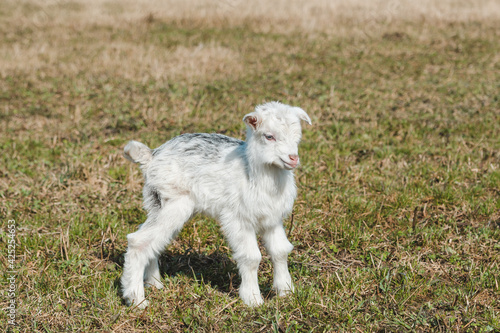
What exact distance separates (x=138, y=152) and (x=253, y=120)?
49.5 inches

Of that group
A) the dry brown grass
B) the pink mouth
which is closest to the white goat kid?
the pink mouth

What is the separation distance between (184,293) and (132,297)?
444 millimetres

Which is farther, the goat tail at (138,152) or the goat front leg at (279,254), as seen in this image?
the goat tail at (138,152)

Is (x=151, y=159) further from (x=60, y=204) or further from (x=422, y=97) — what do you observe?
(x=422, y=97)

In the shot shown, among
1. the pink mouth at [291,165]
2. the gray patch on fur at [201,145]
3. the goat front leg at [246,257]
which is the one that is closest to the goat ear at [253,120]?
the pink mouth at [291,165]

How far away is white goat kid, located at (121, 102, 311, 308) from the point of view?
4211 mm

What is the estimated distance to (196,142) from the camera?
4.79 m

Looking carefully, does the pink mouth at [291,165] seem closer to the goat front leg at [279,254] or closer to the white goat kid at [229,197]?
the white goat kid at [229,197]

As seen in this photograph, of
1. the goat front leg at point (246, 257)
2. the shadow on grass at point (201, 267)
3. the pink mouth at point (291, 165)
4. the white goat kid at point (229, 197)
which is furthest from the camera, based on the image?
the shadow on grass at point (201, 267)

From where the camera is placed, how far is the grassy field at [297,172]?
4.38 m

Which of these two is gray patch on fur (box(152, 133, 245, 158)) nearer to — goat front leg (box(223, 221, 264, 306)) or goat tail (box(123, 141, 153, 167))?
goat tail (box(123, 141, 153, 167))

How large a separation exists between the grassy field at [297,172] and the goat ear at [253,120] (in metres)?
1.43

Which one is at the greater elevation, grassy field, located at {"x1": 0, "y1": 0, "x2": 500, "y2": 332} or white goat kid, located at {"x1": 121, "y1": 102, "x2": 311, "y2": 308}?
white goat kid, located at {"x1": 121, "y1": 102, "x2": 311, "y2": 308}

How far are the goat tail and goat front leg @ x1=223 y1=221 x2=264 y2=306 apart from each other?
1064 mm
